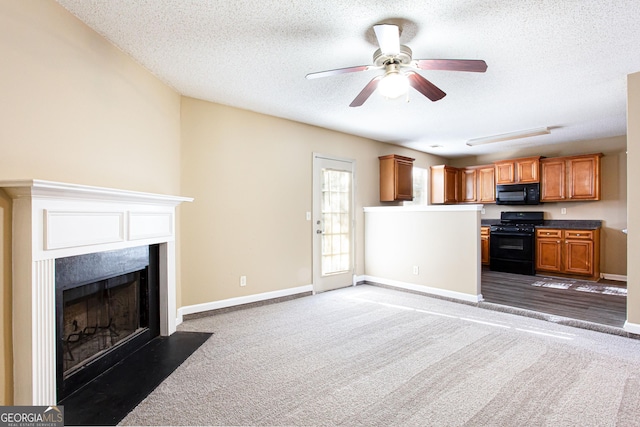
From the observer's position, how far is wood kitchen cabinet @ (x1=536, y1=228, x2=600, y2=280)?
5414 mm

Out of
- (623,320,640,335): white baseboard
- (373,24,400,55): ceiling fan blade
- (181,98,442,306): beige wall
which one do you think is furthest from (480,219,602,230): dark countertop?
(373,24,400,55): ceiling fan blade

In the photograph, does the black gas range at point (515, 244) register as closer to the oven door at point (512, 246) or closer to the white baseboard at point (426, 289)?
the oven door at point (512, 246)

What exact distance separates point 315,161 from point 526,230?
424 cm

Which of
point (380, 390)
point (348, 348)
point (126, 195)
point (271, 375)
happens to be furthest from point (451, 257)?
point (126, 195)

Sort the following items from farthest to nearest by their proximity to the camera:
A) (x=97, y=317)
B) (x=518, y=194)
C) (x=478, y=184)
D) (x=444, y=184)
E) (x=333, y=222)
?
(x=478, y=184)
(x=444, y=184)
(x=518, y=194)
(x=333, y=222)
(x=97, y=317)

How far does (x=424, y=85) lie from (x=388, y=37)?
58 cm

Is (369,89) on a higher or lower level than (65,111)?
higher

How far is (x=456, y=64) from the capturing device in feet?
7.22

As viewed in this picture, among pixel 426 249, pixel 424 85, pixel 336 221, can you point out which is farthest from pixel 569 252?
pixel 424 85

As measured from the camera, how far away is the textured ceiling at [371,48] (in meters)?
2.12

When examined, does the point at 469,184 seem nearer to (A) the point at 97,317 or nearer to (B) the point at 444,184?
(B) the point at 444,184

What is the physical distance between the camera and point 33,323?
1745 mm

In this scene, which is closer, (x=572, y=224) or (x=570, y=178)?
(x=570, y=178)

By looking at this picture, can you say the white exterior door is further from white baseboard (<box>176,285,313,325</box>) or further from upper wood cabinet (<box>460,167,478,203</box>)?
upper wood cabinet (<box>460,167,478,203</box>)
